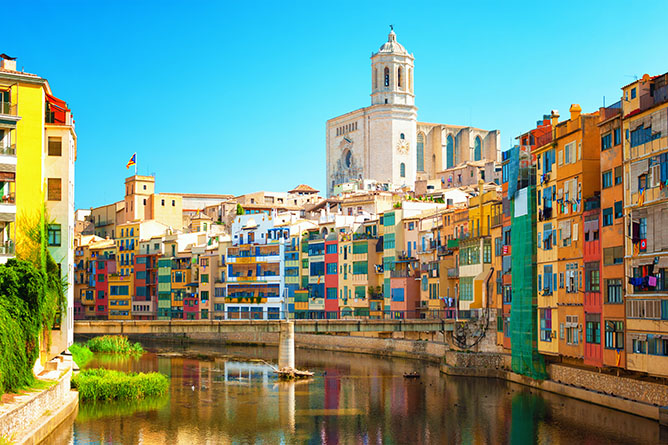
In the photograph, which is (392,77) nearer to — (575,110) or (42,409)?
(575,110)

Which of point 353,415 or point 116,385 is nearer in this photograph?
point 353,415

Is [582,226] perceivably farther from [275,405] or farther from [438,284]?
[438,284]

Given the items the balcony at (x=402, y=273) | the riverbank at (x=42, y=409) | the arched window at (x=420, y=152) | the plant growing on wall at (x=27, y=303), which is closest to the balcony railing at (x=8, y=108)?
the plant growing on wall at (x=27, y=303)

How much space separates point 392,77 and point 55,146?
108437mm

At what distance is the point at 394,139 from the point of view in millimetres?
144625

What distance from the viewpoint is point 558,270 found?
46.8 metres

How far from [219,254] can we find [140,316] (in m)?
15.1

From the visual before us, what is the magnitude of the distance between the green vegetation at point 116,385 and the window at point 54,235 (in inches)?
263

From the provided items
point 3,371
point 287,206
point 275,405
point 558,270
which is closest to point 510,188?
point 558,270

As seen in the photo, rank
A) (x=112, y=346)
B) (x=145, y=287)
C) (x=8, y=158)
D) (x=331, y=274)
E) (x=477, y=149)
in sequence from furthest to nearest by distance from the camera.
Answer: (x=477, y=149), (x=145, y=287), (x=331, y=274), (x=112, y=346), (x=8, y=158)

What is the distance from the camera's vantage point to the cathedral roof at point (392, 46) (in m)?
150

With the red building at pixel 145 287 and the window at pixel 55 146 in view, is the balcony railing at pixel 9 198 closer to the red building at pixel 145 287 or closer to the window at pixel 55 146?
the window at pixel 55 146

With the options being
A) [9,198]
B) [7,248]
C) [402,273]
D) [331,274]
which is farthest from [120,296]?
[7,248]

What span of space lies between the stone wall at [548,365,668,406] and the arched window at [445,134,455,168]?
350 ft
